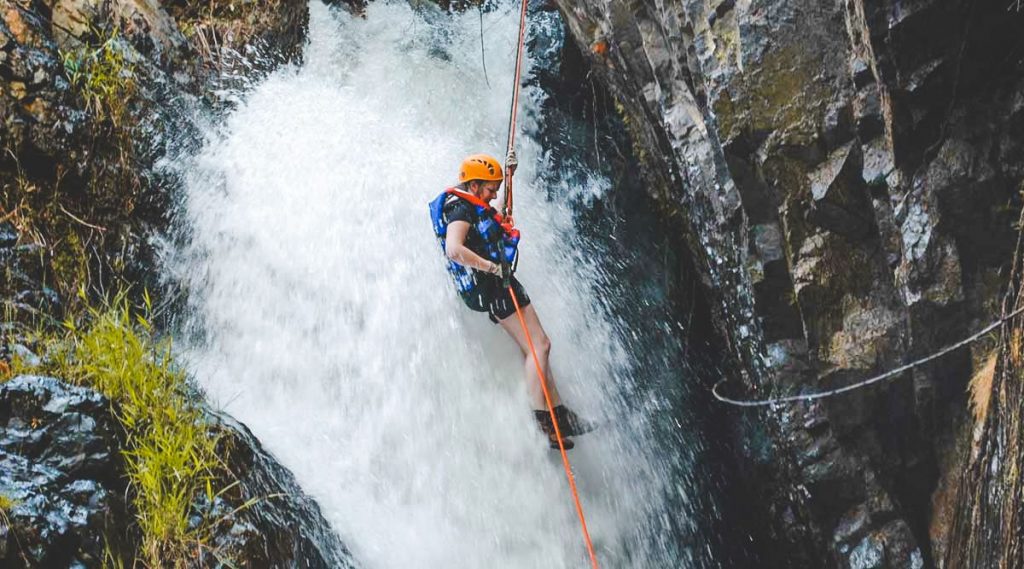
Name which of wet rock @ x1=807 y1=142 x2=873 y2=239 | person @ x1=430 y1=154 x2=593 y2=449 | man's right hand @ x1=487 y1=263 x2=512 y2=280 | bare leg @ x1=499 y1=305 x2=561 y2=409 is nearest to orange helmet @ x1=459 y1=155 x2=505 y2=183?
person @ x1=430 y1=154 x2=593 y2=449

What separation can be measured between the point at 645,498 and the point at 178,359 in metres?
3.20

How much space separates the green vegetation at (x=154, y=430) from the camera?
333 cm

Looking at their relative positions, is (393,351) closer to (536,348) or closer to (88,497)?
(536,348)

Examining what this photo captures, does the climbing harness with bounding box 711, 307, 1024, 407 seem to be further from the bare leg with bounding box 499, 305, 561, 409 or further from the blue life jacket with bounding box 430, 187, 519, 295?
the blue life jacket with bounding box 430, 187, 519, 295

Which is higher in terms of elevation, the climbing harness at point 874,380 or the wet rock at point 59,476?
the wet rock at point 59,476

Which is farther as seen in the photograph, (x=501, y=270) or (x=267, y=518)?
(x=501, y=270)

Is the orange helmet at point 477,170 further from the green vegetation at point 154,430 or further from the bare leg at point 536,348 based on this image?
the green vegetation at point 154,430

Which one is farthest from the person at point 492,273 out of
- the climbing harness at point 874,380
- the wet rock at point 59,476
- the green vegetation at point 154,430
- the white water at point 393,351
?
the wet rock at point 59,476

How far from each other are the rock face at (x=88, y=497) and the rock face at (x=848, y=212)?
2790 millimetres

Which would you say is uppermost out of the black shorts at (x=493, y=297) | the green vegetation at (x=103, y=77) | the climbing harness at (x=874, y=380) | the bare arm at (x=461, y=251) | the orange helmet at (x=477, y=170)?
the green vegetation at (x=103, y=77)

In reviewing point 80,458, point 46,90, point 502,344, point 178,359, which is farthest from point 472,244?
point 46,90

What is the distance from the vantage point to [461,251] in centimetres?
443

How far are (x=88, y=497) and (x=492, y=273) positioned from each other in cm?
237

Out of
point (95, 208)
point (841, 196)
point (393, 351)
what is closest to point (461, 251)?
point (393, 351)
